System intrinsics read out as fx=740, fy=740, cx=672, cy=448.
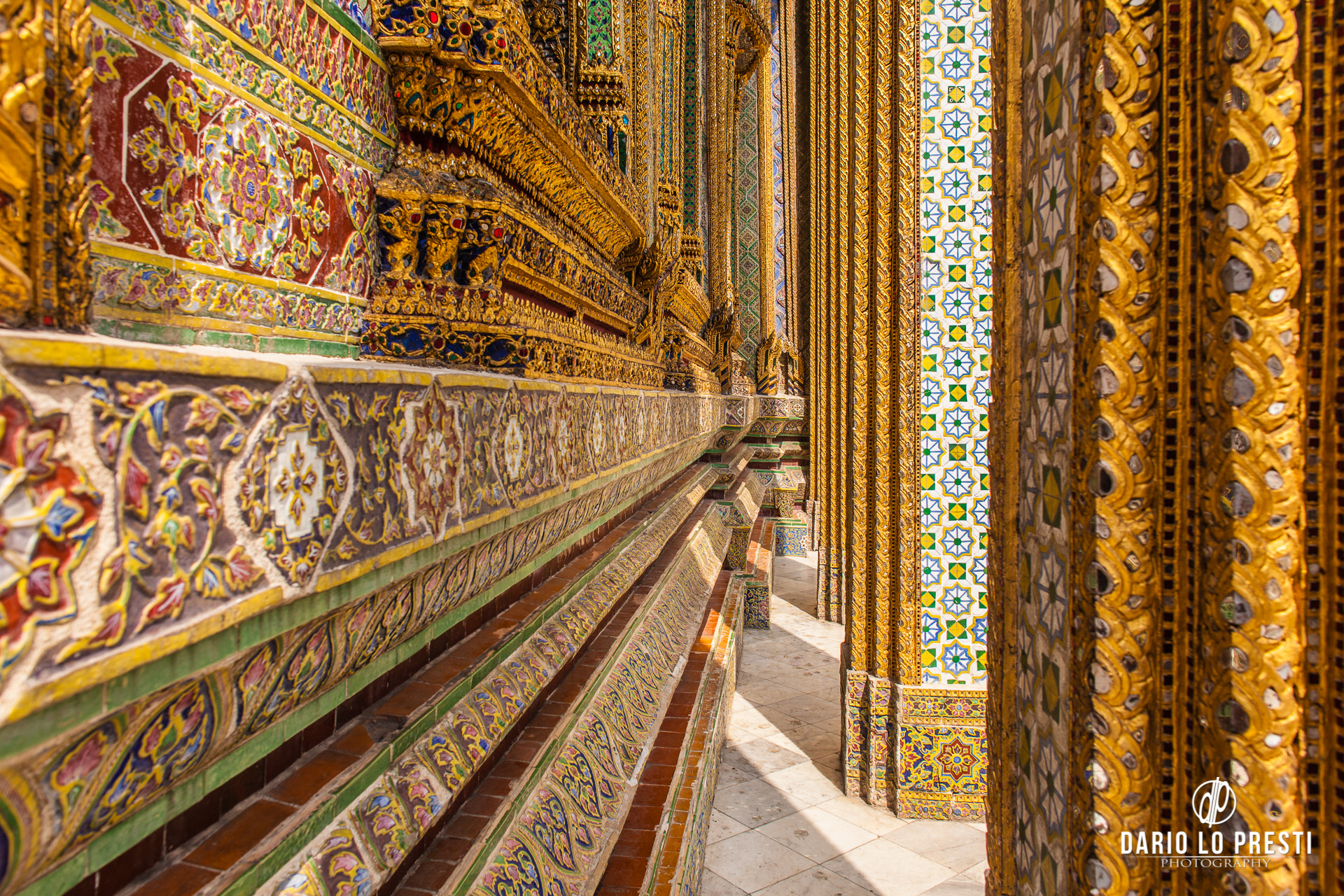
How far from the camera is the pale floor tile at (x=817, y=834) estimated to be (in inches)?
130

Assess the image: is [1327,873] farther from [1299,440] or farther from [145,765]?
[145,765]

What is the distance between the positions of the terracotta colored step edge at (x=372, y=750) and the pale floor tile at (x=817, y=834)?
2.32 metres

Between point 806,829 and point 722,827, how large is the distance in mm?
413

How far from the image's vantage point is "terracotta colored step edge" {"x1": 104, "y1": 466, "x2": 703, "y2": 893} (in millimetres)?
684

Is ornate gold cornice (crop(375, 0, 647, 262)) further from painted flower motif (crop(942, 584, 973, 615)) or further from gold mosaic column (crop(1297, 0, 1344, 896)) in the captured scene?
painted flower motif (crop(942, 584, 973, 615))

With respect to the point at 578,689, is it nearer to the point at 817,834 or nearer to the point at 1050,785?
the point at 1050,785

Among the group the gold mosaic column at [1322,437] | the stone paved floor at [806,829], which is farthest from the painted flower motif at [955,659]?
the gold mosaic column at [1322,437]

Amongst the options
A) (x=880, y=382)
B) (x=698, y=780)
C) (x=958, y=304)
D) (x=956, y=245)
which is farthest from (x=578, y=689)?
(x=956, y=245)

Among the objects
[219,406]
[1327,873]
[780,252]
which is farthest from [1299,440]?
[780,252]

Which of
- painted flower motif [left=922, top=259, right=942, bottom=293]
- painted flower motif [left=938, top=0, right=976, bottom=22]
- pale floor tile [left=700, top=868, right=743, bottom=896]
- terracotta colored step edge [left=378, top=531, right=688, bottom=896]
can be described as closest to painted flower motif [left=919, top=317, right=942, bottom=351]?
painted flower motif [left=922, top=259, right=942, bottom=293]

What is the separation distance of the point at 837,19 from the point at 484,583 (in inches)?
235

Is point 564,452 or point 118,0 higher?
point 118,0

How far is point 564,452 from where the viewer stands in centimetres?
141

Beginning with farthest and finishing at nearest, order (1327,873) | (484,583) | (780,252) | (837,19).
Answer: (780,252) < (837,19) < (484,583) < (1327,873)
